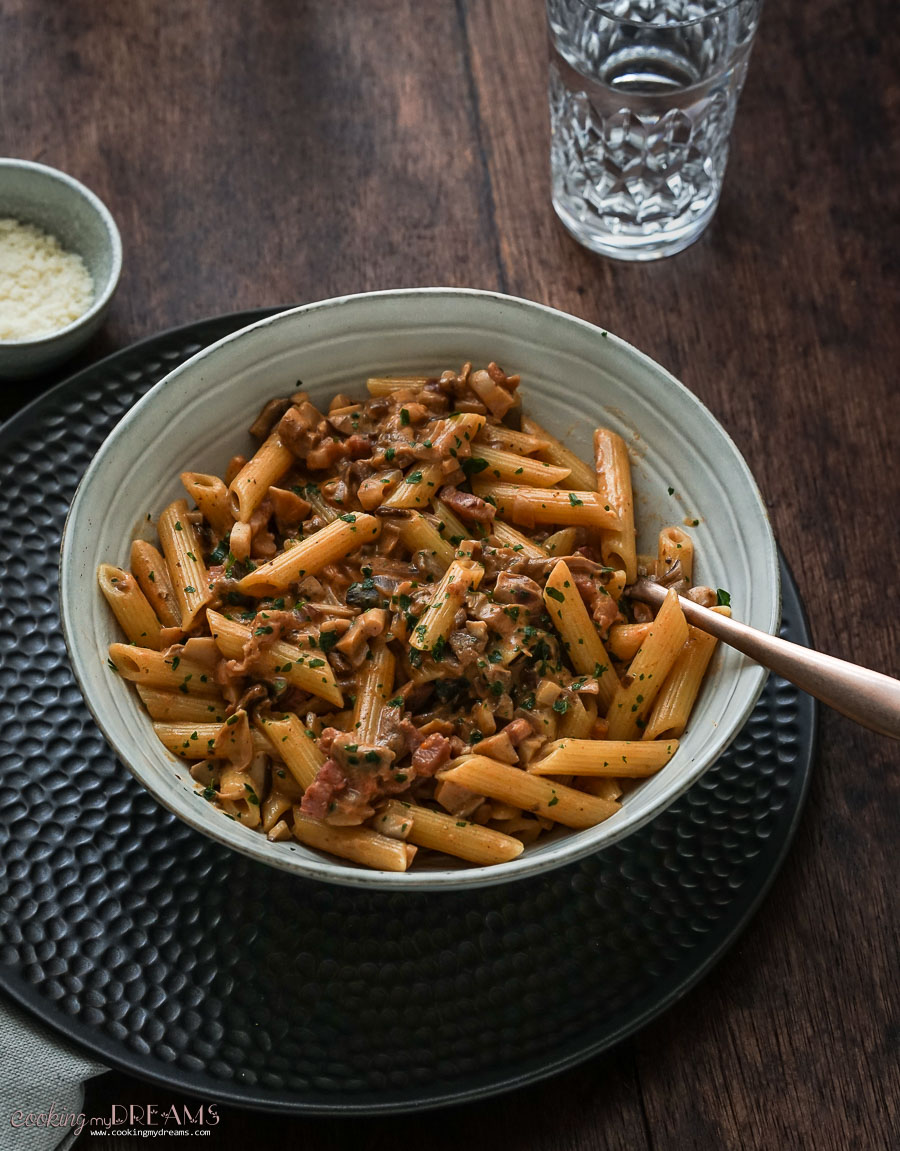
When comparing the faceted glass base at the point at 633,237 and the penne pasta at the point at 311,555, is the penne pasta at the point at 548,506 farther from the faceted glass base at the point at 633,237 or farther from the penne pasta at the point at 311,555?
the faceted glass base at the point at 633,237

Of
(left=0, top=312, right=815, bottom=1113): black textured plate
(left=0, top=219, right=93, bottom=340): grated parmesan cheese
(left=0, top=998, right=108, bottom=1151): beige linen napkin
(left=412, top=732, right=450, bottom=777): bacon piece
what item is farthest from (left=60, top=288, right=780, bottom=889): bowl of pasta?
(left=0, top=219, right=93, bottom=340): grated parmesan cheese

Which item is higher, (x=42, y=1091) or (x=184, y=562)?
(x=184, y=562)

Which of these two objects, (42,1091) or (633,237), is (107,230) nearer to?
(633,237)

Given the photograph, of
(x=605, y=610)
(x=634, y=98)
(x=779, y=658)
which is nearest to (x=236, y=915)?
(x=605, y=610)

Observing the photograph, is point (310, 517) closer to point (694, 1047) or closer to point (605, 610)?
point (605, 610)

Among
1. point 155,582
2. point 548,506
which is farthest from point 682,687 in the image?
point 155,582
